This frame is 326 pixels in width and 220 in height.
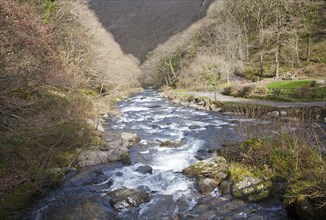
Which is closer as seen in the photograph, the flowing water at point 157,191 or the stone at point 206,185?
Answer: the flowing water at point 157,191

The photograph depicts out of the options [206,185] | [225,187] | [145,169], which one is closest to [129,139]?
[145,169]

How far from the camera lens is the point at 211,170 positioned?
47.5ft

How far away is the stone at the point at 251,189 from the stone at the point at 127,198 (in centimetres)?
391

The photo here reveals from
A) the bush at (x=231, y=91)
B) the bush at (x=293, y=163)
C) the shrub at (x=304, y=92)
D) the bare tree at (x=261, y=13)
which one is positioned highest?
the bare tree at (x=261, y=13)

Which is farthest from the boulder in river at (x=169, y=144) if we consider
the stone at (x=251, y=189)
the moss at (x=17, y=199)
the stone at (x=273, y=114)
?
the stone at (x=273, y=114)

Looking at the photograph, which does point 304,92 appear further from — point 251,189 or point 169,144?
point 251,189

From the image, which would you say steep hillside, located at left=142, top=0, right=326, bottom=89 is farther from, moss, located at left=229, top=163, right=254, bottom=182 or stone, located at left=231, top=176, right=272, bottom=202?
stone, located at left=231, top=176, right=272, bottom=202

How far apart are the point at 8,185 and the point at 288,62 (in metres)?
60.0

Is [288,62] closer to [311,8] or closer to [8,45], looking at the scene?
[311,8]

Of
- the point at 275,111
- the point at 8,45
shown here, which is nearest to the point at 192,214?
the point at 8,45

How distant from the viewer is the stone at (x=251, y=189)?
12.2 metres

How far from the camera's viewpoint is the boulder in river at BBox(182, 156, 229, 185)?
45.8 ft

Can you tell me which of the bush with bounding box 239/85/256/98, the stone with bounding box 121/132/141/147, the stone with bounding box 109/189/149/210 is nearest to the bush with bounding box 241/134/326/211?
the stone with bounding box 109/189/149/210

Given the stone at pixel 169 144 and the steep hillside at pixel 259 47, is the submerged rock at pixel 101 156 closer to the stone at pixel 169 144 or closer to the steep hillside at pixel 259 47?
the stone at pixel 169 144
